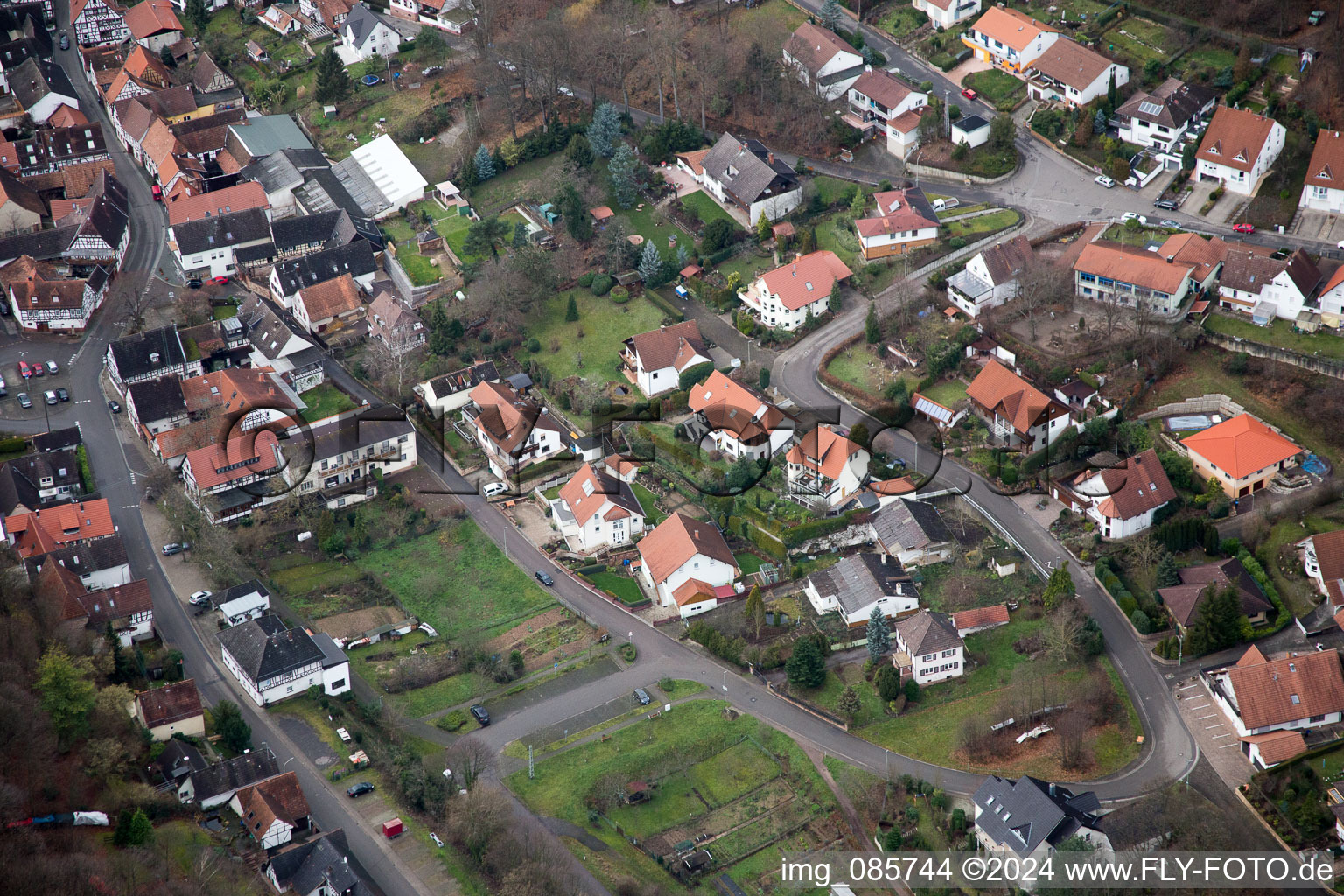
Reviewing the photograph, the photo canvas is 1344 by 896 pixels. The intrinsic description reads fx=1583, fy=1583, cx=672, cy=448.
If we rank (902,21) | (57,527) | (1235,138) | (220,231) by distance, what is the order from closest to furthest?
1. (57,527)
2. (1235,138)
3. (220,231)
4. (902,21)

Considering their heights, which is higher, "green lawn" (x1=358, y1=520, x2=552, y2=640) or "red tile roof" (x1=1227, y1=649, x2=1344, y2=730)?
"red tile roof" (x1=1227, y1=649, x2=1344, y2=730)

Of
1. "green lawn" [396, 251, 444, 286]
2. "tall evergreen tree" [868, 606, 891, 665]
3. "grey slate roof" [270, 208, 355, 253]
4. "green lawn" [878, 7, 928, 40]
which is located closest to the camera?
"tall evergreen tree" [868, 606, 891, 665]

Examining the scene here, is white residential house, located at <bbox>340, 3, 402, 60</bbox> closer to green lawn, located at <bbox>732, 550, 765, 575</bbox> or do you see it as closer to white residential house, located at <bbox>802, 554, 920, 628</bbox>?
green lawn, located at <bbox>732, 550, 765, 575</bbox>

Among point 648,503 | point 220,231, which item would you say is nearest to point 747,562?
point 648,503

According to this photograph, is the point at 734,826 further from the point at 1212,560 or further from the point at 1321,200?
the point at 1321,200

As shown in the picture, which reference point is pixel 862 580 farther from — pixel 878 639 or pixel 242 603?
pixel 242 603

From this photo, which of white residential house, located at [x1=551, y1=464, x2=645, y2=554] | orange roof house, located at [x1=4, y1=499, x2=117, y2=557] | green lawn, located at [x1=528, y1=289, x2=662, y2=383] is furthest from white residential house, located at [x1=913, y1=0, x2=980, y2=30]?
orange roof house, located at [x1=4, y1=499, x2=117, y2=557]

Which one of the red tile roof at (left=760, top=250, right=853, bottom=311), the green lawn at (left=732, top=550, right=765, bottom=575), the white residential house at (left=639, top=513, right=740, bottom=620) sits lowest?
the green lawn at (left=732, top=550, right=765, bottom=575)

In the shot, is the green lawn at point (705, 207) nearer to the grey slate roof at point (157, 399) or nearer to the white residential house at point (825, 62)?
the white residential house at point (825, 62)
